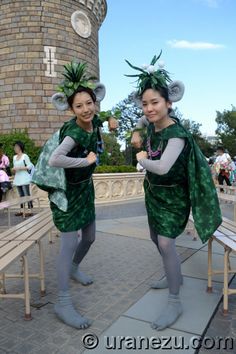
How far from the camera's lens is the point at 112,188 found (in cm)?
1031

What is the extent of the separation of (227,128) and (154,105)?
4909 centimetres

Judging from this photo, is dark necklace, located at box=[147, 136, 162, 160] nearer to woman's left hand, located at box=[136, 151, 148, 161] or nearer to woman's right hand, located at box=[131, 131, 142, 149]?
woman's left hand, located at box=[136, 151, 148, 161]

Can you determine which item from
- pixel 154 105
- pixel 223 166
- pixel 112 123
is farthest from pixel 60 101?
pixel 223 166

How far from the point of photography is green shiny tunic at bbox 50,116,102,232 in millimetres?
2671

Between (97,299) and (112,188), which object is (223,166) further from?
(97,299)

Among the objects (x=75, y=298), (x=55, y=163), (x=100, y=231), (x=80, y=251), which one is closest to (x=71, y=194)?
(x=55, y=163)

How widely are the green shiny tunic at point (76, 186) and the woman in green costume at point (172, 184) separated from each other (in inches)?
18.3

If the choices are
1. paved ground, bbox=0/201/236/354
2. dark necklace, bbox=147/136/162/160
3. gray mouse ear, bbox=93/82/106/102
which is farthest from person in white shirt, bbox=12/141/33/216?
dark necklace, bbox=147/136/162/160

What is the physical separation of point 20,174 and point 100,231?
113 inches

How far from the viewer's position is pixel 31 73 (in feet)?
42.7

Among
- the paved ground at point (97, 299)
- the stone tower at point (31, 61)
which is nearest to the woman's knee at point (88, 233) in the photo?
the paved ground at point (97, 299)

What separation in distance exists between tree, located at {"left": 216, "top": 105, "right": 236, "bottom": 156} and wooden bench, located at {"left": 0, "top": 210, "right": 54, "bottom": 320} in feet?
147

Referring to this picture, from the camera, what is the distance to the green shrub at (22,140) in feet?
40.8

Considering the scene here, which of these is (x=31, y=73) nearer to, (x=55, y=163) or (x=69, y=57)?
(x=69, y=57)
